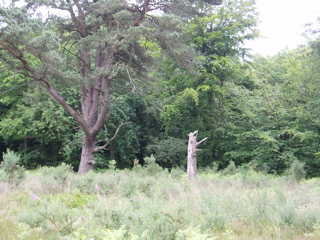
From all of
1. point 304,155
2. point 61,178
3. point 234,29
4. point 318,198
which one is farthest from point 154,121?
point 318,198

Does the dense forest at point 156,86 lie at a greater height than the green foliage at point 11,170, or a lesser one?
greater

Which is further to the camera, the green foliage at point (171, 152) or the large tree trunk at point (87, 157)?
the green foliage at point (171, 152)

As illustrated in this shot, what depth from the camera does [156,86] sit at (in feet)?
52.3

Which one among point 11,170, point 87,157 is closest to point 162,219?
point 11,170

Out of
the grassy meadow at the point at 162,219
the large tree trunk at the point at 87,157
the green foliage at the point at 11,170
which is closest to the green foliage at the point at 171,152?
the large tree trunk at the point at 87,157

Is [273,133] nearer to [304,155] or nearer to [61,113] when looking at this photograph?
[304,155]

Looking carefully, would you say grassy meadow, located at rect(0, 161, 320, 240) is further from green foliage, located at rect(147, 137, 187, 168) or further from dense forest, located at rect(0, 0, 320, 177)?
green foliage, located at rect(147, 137, 187, 168)

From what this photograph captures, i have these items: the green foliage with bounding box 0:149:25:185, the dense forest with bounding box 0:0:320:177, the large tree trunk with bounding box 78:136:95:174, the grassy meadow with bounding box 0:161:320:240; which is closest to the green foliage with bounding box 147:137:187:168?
the dense forest with bounding box 0:0:320:177

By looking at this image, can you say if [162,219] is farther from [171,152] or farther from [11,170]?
[171,152]

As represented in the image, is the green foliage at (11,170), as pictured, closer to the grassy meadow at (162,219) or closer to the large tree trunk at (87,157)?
the grassy meadow at (162,219)

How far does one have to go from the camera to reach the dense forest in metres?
13.8

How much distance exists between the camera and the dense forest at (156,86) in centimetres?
1380

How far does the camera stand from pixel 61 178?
9.00m

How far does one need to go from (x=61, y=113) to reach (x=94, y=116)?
271 inches
